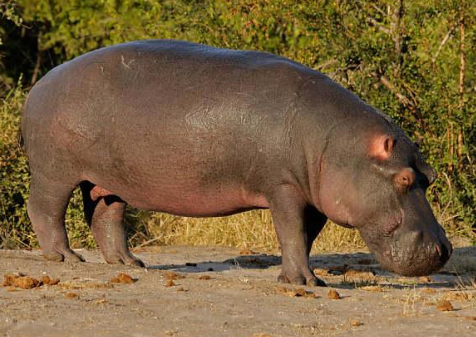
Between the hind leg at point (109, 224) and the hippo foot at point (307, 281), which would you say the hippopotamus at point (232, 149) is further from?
the hind leg at point (109, 224)

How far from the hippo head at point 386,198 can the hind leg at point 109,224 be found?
193 centimetres

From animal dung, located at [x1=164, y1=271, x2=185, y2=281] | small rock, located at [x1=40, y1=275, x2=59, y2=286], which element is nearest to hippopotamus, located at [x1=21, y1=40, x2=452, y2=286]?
animal dung, located at [x1=164, y1=271, x2=185, y2=281]

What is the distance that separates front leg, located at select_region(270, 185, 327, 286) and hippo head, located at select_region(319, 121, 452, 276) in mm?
169

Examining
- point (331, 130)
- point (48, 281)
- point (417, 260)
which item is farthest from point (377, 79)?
point (48, 281)

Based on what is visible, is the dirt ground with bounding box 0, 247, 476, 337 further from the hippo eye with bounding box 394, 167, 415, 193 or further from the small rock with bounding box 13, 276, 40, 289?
the hippo eye with bounding box 394, 167, 415, 193

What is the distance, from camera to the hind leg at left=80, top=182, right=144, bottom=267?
8.10m

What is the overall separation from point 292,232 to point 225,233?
3812 mm

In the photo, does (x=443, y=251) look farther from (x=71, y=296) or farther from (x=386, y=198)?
(x=71, y=296)

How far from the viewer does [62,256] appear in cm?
783

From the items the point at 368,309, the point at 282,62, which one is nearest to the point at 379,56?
the point at 282,62

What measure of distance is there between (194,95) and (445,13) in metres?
4.40

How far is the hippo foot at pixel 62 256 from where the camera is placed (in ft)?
25.6

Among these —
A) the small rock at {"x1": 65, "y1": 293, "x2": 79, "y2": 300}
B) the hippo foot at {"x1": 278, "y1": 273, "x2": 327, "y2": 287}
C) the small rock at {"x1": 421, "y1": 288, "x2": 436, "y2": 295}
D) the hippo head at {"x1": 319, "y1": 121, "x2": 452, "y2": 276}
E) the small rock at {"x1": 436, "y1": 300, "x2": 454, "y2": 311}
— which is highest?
the hippo head at {"x1": 319, "y1": 121, "x2": 452, "y2": 276}

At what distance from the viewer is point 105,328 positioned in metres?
5.24
